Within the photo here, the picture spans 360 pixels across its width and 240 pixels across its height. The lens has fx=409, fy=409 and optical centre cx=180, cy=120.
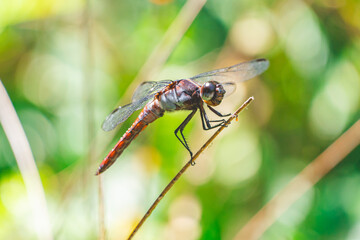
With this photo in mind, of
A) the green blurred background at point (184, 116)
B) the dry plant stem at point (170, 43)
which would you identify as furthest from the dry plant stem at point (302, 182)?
the dry plant stem at point (170, 43)

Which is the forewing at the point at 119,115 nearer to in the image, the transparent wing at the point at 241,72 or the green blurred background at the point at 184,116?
the green blurred background at the point at 184,116

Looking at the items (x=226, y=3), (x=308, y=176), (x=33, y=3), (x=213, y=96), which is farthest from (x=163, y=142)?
(x=33, y=3)

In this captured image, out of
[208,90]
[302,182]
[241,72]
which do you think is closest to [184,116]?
[241,72]

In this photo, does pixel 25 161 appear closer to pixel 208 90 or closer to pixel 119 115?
pixel 119 115

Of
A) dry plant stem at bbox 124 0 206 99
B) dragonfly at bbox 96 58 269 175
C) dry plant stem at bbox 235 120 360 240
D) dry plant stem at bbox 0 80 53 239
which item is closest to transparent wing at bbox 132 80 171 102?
dragonfly at bbox 96 58 269 175

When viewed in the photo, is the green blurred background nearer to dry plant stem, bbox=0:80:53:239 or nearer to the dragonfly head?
dry plant stem, bbox=0:80:53:239

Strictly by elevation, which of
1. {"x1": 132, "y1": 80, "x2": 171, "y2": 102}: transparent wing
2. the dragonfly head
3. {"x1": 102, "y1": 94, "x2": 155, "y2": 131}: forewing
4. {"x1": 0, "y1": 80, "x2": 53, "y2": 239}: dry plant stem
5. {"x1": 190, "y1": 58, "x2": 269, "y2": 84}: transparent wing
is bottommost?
{"x1": 0, "y1": 80, "x2": 53, "y2": 239}: dry plant stem
